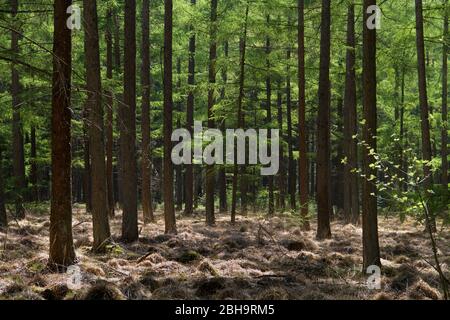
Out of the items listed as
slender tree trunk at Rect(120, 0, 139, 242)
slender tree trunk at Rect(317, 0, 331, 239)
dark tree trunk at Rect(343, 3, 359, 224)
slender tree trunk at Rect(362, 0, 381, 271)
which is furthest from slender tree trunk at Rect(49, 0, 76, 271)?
dark tree trunk at Rect(343, 3, 359, 224)

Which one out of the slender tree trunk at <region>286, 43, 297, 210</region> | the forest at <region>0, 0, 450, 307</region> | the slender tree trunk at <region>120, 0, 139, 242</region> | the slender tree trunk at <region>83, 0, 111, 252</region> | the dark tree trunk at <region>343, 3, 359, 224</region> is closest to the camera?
the forest at <region>0, 0, 450, 307</region>

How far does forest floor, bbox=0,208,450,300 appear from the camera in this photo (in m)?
7.99

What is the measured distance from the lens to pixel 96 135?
11695mm

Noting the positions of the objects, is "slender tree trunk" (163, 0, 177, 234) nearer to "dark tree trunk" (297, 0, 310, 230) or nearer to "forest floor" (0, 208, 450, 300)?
"forest floor" (0, 208, 450, 300)

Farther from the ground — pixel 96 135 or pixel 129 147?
pixel 96 135

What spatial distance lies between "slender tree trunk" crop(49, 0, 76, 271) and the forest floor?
557mm

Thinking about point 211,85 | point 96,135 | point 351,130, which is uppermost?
point 211,85

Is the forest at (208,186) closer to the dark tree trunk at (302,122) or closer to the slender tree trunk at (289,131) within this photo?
the dark tree trunk at (302,122)

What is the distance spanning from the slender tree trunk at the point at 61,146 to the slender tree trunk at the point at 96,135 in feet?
7.88

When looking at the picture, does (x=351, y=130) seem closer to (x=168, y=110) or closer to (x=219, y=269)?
(x=168, y=110)

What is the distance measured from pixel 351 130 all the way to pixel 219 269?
479 inches

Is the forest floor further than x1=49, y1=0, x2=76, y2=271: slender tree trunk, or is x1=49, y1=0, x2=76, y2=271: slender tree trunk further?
x1=49, y1=0, x2=76, y2=271: slender tree trunk

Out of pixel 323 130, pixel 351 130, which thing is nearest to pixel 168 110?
pixel 323 130
